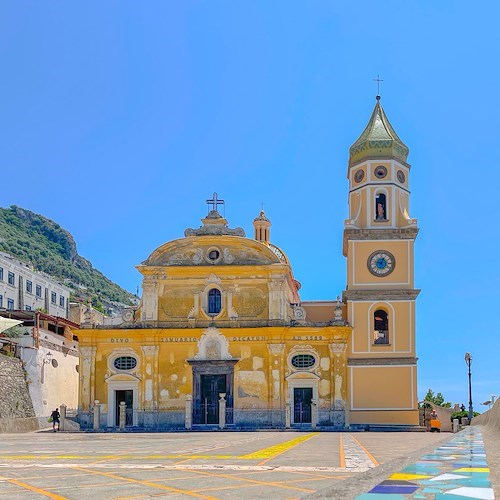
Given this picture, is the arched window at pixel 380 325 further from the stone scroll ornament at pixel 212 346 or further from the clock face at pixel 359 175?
the stone scroll ornament at pixel 212 346

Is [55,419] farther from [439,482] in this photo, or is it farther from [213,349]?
[439,482]

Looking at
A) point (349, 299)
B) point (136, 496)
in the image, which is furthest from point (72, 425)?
point (136, 496)

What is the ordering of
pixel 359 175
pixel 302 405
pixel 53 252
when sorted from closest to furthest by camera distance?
pixel 302 405, pixel 359 175, pixel 53 252

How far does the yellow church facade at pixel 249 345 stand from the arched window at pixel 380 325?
63 millimetres

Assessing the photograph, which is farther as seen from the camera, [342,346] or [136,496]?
[342,346]

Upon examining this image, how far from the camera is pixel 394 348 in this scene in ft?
148

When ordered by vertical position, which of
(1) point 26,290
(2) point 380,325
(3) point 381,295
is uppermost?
Result: (1) point 26,290

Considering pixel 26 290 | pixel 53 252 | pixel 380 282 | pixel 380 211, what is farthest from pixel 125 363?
pixel 53 252

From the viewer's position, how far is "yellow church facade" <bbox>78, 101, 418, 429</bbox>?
4428 centimetres

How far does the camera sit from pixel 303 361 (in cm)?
4503

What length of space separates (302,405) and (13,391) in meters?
15.7

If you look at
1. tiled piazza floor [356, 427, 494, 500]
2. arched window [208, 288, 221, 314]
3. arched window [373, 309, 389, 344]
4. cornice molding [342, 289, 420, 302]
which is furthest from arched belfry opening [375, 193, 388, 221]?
tiled piazza floor [356, 427, 494, 500]

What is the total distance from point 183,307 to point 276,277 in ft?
18.3

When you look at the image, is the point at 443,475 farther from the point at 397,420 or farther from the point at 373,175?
the point at 373,175
